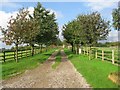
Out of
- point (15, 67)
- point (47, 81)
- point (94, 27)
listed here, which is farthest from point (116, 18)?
point (47, 81)

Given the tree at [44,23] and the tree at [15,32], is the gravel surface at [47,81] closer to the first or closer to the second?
the tree at [15,32]

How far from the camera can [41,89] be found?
12016mm

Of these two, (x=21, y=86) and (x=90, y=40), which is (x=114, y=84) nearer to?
(x=21, y=86)

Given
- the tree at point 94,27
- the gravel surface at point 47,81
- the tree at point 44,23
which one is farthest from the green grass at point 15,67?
the tree at point 44,23

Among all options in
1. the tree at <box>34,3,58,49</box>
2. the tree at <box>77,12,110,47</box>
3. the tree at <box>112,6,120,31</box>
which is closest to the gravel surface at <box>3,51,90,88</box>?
the tree at <box>112,6,120,31</box>

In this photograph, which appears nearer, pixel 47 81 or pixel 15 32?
pixel 47 81

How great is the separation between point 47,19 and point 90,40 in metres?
24.4

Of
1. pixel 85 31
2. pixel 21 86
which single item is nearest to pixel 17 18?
pixel 85 31

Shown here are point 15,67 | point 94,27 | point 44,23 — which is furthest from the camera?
point 44,23

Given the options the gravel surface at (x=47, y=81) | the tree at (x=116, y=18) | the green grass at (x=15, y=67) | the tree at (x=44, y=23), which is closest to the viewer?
the gravel surface at (x=47, y=81)

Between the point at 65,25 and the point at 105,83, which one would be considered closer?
the point at 105,83

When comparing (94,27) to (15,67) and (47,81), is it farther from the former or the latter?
(47,81)

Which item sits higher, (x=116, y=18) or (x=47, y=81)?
(x=116, y=18)

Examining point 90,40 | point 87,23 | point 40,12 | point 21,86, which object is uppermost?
point 40,12
